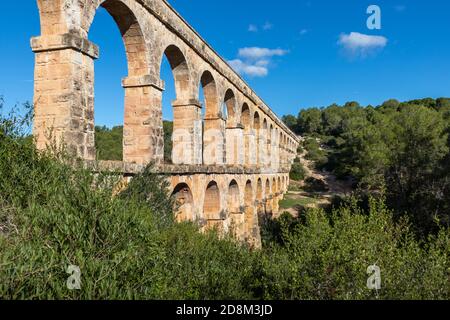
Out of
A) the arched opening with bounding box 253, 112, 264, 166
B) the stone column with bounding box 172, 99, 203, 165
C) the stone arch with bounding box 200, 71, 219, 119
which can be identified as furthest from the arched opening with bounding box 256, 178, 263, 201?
the stone column with bounding box 172, 99, 203, 165

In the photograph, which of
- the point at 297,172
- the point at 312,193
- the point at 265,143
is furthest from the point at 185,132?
the point at 297,172

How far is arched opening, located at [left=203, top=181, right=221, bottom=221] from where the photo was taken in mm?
14328

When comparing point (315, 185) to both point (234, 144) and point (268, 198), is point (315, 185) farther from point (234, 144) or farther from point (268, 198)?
point (234, 144)

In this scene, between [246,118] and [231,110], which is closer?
[231,110]

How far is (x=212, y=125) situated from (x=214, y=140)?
2.20 feet

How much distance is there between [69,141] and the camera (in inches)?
262

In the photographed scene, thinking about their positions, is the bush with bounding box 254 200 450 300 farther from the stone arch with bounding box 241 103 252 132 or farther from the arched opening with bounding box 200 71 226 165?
the stone arch with bounding box 241 103 252 132

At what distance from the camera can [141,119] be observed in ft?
32.2

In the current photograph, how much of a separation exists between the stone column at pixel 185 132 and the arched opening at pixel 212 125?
8.84 feet

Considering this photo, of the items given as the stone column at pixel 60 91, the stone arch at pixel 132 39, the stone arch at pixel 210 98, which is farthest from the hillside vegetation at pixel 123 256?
the stone arch at pixel 210 98

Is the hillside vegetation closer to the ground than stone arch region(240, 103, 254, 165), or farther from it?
closer to the ground

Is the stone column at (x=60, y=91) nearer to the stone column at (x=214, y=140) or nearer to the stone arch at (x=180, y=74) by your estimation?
the stone arch at (x=180, y=74)

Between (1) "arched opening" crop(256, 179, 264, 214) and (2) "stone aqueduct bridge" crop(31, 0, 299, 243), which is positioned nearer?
(2) "stone aqueduct bridge" crop(31, 0, 299, 243)

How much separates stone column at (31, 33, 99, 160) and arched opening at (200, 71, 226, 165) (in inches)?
345
